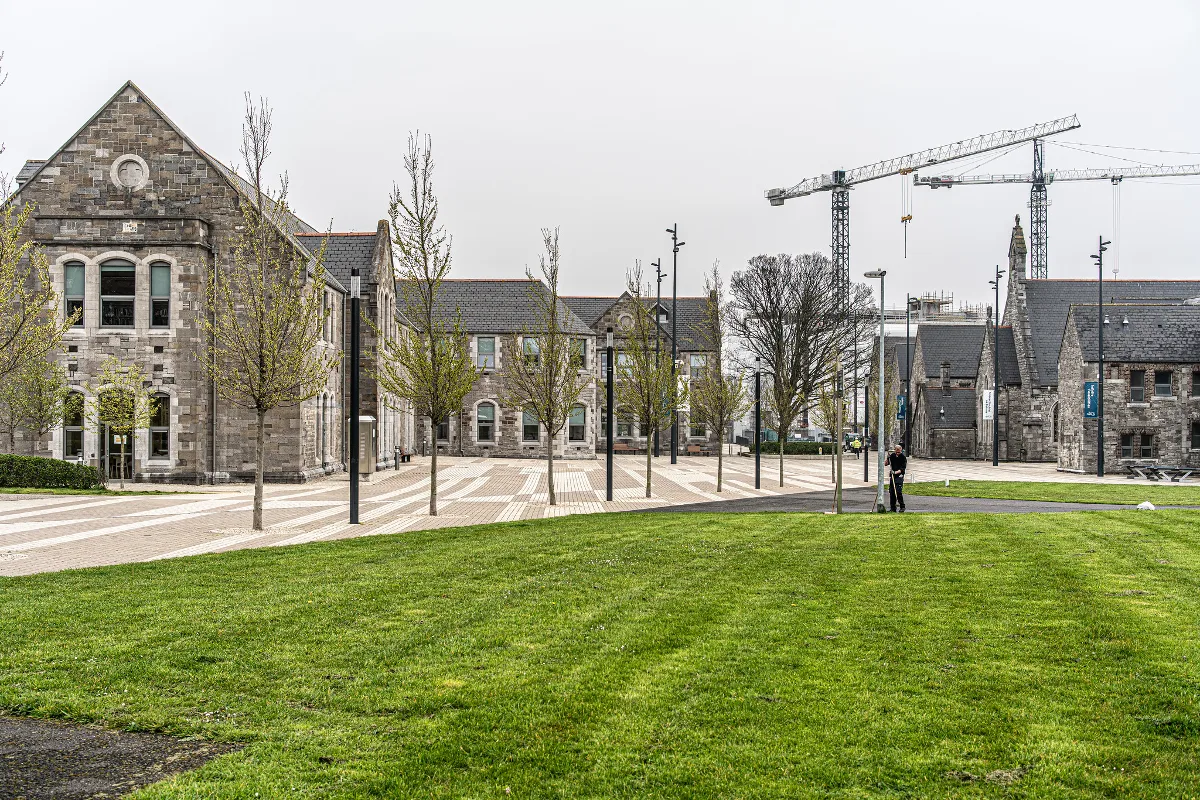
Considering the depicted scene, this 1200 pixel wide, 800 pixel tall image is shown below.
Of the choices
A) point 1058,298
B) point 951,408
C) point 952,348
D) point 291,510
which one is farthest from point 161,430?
point 952,348

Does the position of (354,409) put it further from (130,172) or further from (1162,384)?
(1162,384)

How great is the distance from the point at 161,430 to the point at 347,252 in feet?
42.8

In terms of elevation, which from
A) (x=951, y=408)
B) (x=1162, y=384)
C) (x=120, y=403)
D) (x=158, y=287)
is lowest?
(x=951, y=408)

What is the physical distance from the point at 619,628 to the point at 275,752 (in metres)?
3.90

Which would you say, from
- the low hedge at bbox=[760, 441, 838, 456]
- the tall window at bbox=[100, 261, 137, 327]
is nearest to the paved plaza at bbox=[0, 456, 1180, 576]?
the tall window at bbox=[100, 261, 137, 327]

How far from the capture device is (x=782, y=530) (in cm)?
1761

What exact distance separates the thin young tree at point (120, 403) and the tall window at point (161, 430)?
404 mm

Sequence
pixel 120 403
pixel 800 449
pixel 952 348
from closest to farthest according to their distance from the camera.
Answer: pixel 120 403 → pixel 800 449 → pixel 952 348

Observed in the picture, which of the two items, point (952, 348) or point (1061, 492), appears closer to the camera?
point (1061, 492)

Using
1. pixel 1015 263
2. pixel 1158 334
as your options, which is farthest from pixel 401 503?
pixel 1015 263

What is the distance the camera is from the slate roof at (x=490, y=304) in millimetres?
57188

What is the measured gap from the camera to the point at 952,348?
247 ft

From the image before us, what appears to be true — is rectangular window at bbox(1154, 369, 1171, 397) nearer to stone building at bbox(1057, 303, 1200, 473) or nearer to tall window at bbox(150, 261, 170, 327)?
stone building at bbox(1057, 303, 1200, 473)

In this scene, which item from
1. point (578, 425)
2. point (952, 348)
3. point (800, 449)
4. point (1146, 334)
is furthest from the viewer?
point (952, 348)
